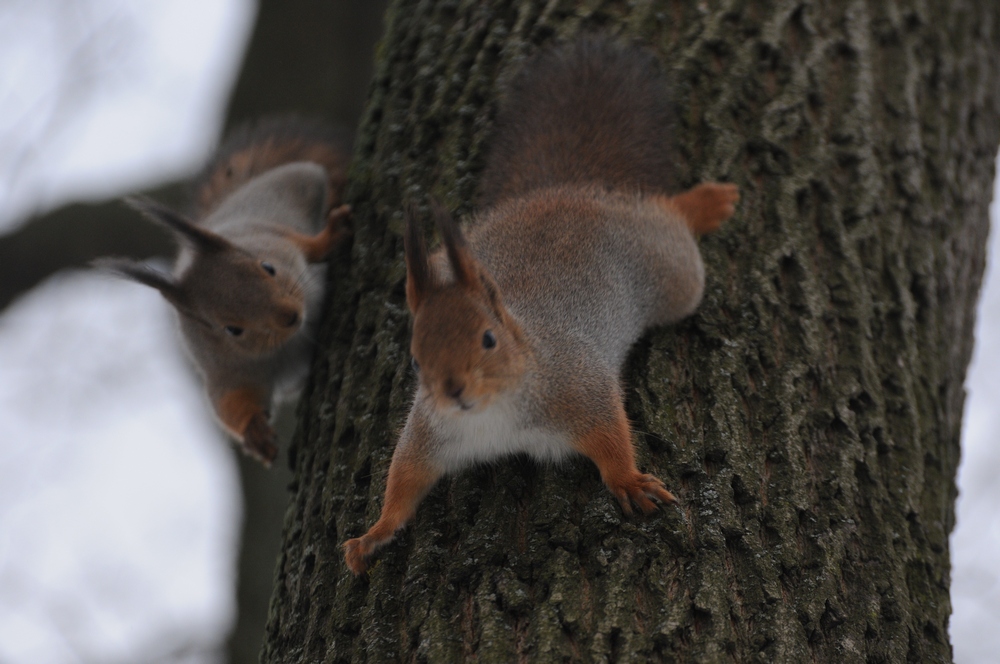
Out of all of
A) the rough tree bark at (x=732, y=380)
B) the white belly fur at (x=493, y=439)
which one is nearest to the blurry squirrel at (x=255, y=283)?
the rough tree bark at (x=732, y=380)

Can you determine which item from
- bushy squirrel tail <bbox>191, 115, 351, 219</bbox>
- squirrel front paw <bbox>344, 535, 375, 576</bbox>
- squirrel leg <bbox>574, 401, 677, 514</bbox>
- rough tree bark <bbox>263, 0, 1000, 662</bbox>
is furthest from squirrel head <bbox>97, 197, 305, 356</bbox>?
squirrel leg <bbox>574, 401, 677, 514</bbox>

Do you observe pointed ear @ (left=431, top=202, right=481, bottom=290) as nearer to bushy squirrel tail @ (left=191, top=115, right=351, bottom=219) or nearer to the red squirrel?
the red squirrel

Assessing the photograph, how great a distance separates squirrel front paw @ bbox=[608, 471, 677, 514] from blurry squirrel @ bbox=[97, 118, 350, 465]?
5.75 ft

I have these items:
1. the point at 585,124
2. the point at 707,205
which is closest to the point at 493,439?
the point at 707,205

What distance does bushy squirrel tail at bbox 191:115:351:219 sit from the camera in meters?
4.75

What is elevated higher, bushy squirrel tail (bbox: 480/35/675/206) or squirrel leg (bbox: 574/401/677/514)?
bushy squirrel tail (bbox: 480/35/675/206)

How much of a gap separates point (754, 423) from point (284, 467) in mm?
3241

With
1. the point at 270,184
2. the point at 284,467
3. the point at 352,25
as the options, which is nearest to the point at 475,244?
the point at 270,184

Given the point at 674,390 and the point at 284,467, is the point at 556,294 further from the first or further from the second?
the point at 284,467

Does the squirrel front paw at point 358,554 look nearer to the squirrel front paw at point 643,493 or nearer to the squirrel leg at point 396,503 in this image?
the squirrel leg at point 396,503

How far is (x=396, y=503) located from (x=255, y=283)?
1844 mm

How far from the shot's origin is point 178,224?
11.7ft

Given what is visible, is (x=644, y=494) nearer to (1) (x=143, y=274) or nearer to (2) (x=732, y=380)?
(2) (x=732, y=380)

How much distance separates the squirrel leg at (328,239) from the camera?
11.8ft
